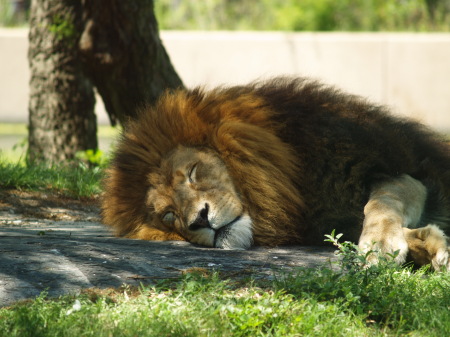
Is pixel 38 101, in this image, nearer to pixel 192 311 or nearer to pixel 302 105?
pixel 302 105

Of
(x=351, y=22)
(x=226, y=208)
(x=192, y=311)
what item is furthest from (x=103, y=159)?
(x=351, y=22)

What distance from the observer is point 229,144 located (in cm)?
455

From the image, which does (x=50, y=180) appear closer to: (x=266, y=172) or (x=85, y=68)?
(x=85, y=68)

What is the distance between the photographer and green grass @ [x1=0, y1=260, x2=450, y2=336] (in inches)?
117

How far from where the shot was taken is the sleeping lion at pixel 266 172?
4324mm

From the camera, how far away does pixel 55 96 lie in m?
7.90

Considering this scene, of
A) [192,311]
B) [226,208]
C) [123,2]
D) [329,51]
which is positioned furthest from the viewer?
[329,51]

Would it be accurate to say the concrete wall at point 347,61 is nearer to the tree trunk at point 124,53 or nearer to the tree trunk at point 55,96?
the tree trunk at point 55,96

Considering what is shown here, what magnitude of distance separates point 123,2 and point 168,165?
9.16 ft

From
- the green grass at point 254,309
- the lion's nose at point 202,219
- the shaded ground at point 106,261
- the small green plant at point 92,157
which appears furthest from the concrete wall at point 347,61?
the green grass at point 254,309

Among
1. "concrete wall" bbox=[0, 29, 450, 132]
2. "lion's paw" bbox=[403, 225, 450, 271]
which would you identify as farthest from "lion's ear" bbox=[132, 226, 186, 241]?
"concrete wall" bbox=[0, 29, 450, 132]

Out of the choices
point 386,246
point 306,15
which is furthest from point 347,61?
point 386,246

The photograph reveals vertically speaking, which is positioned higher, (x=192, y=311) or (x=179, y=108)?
(x=179, y=108)

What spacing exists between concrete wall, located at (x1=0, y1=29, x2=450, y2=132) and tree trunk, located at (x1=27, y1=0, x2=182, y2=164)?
5.86 meters
